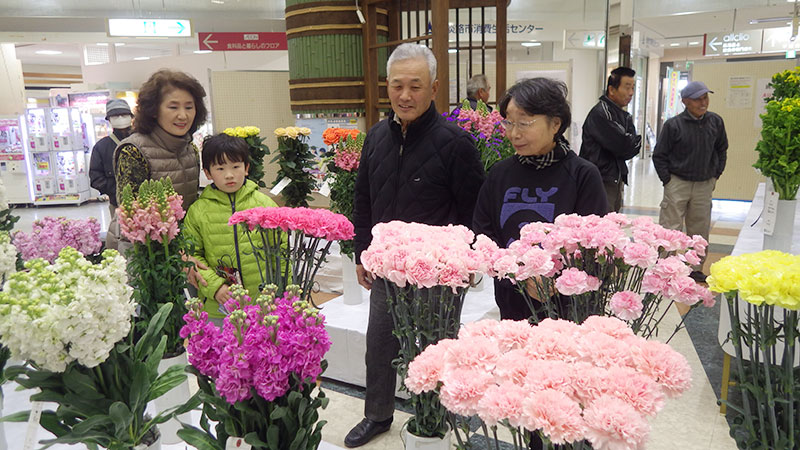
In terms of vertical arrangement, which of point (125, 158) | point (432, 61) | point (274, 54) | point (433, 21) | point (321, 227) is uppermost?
point (274, 54)

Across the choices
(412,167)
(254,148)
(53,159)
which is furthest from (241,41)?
(412,167)

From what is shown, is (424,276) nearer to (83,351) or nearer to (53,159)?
(83,351)

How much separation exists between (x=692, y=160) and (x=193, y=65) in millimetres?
11313

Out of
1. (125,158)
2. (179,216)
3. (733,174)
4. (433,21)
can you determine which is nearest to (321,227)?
(179,216)

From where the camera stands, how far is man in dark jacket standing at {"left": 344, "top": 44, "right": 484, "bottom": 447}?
6.61 ft

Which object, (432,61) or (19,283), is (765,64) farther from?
(19,283)

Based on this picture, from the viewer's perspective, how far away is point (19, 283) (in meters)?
0.98

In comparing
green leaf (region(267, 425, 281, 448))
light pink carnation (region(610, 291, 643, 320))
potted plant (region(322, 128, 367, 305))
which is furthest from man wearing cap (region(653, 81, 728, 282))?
green leaf (region(267, 425, 281, 448))

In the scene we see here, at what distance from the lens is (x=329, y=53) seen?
467cm

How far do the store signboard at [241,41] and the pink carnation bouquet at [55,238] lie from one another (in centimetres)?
829

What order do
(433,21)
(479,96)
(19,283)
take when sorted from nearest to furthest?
(19,283)
(433,21)
(479,96)

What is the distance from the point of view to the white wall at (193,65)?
11414mm

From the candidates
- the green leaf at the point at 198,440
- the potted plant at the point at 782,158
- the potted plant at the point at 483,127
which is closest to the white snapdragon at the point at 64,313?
the green leaf at the point at 198,440

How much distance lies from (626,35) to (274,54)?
7.60 m
